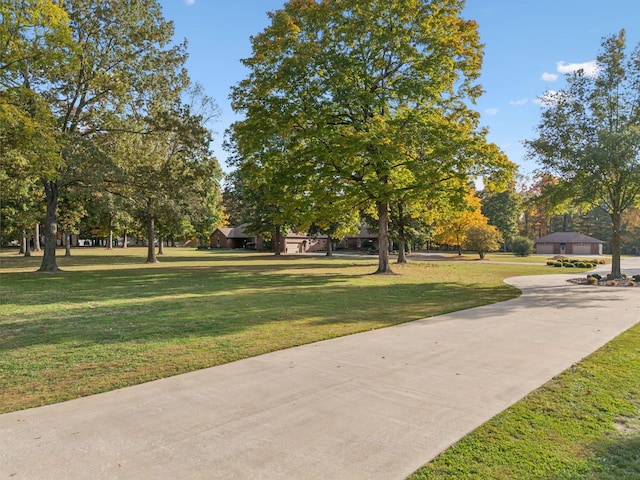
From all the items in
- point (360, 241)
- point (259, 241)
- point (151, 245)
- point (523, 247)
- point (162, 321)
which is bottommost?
point (162, 321)

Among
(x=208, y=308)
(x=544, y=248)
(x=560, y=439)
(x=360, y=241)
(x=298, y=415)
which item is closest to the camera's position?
(x=560, y=439)

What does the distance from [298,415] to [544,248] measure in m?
72.1

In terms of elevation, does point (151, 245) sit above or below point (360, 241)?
below

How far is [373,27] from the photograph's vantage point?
68.1 ft

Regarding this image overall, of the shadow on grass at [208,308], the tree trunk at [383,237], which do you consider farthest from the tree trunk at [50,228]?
the tree trunk at [383,237]

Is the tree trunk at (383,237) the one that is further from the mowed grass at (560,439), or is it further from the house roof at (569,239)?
the house roof at (569,239)

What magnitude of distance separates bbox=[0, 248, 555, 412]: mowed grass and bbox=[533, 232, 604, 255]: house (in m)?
55.9

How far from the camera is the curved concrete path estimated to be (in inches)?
135

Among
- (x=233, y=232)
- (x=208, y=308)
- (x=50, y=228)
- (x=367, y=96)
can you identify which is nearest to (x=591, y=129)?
(x=367, y=96)

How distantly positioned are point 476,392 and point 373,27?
19731mm

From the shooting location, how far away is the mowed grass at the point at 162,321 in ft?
19.2

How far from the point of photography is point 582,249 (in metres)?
65.2

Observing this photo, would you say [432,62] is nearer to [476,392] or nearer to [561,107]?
[561,107]

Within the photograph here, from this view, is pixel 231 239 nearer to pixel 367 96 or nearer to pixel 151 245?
pixel 151 245
